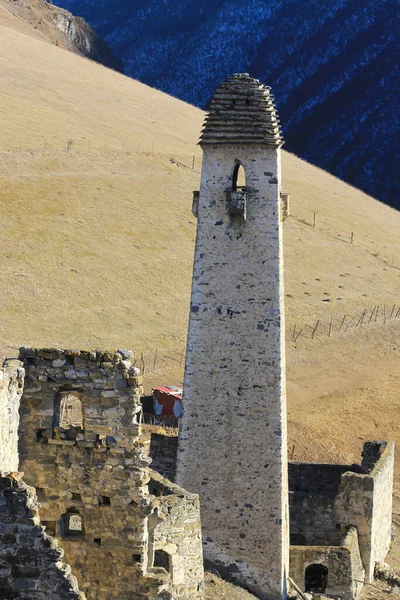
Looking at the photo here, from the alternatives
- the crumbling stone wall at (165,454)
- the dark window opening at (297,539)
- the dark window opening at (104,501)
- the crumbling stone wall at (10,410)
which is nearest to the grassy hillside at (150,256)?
the dark window opening at (297,539)

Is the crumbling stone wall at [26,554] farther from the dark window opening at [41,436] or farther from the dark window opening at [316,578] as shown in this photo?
the dark window opening at [316,578]

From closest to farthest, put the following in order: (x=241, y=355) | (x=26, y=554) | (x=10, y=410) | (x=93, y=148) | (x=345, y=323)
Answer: (x=26, y=554) < (x=10, y=410) < (x=241, y=355) < (x=345, y=323) < (x=93, y=148)

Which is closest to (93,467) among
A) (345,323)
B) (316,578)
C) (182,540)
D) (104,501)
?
(104,501)

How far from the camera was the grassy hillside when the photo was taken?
163 feet

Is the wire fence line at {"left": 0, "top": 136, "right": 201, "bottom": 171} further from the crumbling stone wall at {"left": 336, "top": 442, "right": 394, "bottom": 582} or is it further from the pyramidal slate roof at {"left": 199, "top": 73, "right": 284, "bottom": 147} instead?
the pyramidal slate roof at {"left": 199, "top": 73, "right": 284, "bottom": 147}

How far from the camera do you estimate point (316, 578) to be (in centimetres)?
2644

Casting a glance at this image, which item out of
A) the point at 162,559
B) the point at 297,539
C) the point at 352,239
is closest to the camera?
the point at 162,559

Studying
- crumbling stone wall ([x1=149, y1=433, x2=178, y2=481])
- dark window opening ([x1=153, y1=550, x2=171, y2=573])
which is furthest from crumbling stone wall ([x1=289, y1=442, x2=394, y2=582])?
dark window opening ([x1=153, y1=550, x2=171, y2=573])

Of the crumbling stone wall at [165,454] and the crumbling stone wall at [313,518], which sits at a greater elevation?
the crumbling stone wall at [165,454]

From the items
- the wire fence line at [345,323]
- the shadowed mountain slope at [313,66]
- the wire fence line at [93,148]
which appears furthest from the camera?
the shadowed mountain slope at [313,66]

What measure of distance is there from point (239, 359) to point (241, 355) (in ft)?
0.27

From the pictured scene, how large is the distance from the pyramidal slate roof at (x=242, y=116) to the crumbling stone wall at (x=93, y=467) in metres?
11.8

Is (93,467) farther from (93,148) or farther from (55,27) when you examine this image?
(55,27)

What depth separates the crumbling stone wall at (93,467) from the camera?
44.1ft
